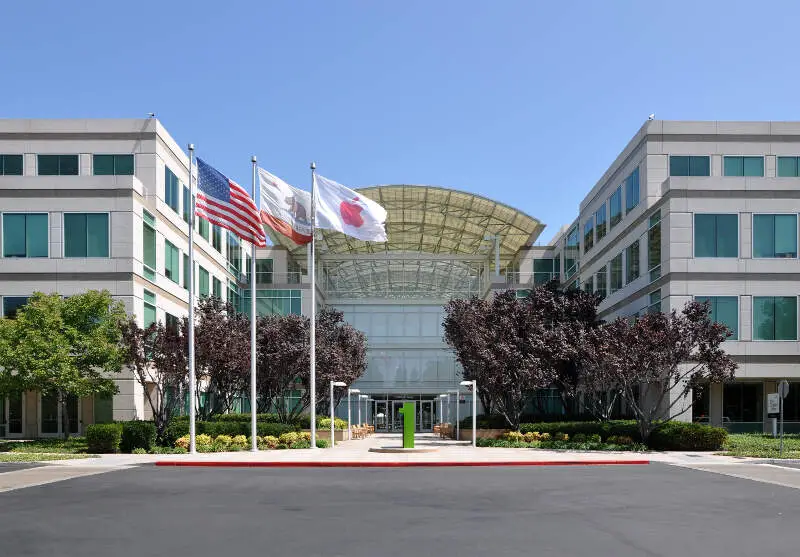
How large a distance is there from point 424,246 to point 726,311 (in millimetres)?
40876

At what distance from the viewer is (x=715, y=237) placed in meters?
42.7

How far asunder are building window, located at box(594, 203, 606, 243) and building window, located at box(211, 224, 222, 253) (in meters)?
24.0

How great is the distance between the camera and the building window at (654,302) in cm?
4431

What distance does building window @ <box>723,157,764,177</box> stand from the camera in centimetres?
4612

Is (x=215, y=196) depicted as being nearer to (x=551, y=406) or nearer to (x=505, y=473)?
(x=505, y=473)

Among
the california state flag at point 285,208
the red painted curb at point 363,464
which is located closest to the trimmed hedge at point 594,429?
the red painted curb at point 363,464

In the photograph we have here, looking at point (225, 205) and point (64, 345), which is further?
point (64, 345)

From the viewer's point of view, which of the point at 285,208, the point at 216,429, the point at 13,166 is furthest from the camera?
the point at 13,166

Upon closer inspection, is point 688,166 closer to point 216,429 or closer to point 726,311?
point 726,311

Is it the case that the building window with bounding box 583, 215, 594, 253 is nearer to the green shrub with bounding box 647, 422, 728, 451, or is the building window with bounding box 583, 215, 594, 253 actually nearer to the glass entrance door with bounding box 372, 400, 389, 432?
the glass entrance door with bounding box 372, 400, 389, 432

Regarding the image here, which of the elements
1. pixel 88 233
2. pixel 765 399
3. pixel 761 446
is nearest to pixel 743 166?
pixel 765 399

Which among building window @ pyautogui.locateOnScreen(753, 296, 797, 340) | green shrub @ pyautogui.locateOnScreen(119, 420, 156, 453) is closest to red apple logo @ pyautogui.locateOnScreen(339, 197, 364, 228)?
green shrub @ pyautogui.locateOnScreen(119, 420, 156, 453)

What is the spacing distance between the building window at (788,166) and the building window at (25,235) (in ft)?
115

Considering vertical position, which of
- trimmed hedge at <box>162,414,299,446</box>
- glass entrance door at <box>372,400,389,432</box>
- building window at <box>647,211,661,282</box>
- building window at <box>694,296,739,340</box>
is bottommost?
glass entrance door at <box>372,400,389,432</box>
